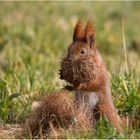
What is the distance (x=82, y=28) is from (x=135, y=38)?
6.75m

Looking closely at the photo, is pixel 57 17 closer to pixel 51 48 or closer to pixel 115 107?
pixel 51 48

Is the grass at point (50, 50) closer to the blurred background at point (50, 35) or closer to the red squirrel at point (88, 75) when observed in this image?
the blurred background at point (50, 35)

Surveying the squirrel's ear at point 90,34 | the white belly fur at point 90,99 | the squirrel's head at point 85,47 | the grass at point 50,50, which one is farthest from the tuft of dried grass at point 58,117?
the squirrel's ear at point 90,34

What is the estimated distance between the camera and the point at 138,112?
6016 millimetres

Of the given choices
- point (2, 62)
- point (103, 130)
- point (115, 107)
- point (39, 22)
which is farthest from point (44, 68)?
point (103, 130)

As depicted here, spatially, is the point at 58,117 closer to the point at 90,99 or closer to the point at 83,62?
Result: the point at 90,99

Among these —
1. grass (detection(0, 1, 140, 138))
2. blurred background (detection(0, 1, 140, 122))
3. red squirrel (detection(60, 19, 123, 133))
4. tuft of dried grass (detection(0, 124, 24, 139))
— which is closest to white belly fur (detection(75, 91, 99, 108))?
red squirrel (detection(60, 19, 123, 133))

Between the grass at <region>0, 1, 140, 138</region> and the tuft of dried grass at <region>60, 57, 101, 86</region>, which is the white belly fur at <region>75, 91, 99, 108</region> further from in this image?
the grass at <region>0, 1, 140, 138</region>

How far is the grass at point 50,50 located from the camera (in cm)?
639

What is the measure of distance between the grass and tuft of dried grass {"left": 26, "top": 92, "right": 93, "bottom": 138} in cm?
18

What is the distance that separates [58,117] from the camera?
5.68 metres

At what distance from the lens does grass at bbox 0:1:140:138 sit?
6.39 m

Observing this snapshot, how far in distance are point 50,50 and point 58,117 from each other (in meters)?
5.34

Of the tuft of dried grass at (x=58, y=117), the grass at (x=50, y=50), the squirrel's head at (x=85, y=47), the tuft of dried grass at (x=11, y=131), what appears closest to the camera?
the tuft of dried grass at (x=58, y=117)
